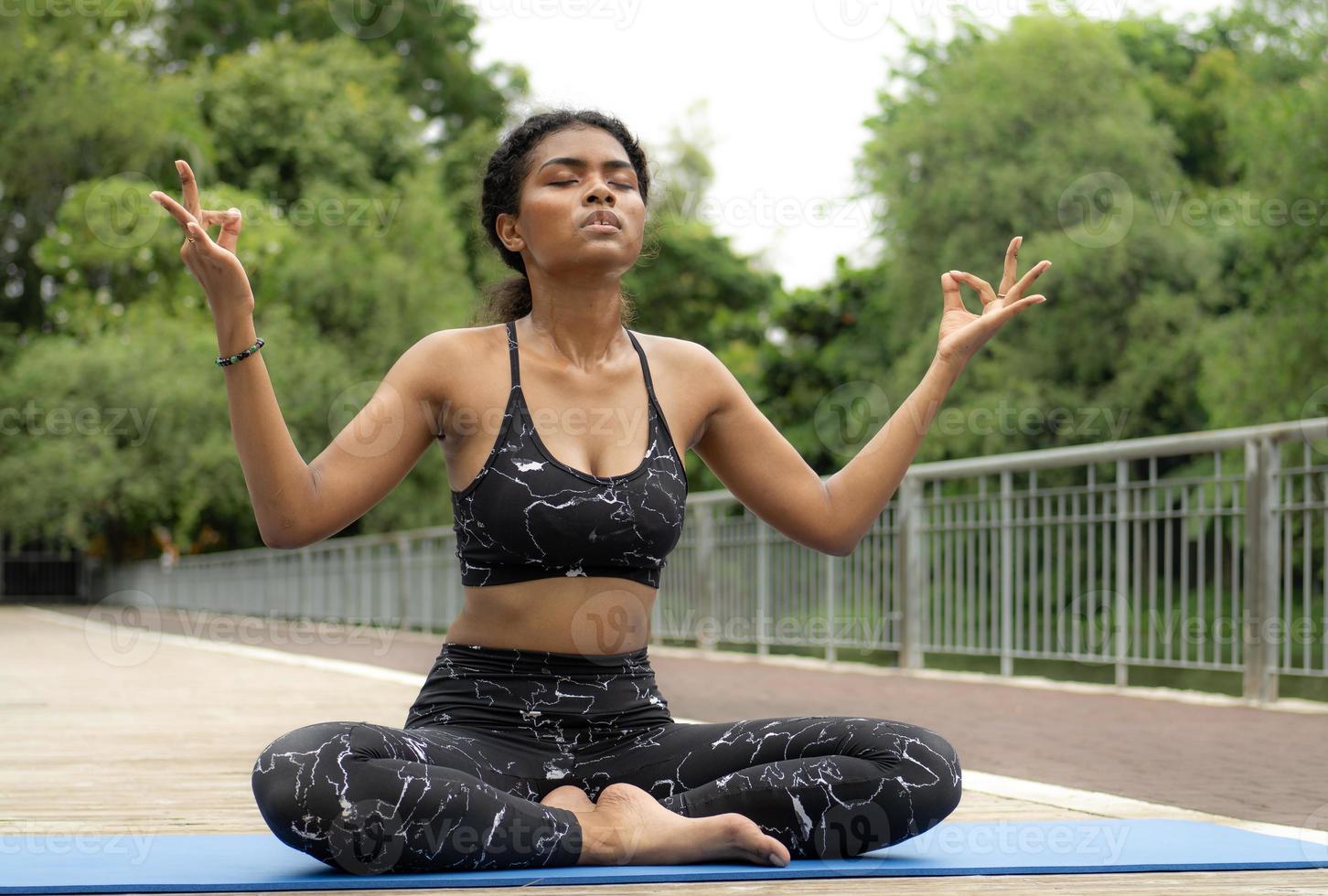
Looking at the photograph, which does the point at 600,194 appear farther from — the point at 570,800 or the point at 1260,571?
the point at 1260,571

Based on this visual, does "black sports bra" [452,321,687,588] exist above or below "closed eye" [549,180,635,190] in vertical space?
below

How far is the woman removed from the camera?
3.22m

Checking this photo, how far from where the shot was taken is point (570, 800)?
135 inches

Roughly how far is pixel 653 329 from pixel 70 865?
41566mm

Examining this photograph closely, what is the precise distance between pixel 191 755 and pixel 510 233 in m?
3.12

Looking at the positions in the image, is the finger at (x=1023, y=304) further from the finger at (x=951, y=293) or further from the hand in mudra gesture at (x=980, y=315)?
the finger at (x=951, y=293)

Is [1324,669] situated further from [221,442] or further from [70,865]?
[221,442]

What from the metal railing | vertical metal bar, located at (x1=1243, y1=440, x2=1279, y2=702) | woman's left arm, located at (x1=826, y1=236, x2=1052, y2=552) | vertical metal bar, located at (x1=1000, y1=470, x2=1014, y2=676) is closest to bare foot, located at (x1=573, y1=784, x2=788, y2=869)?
woman's left arm, located at (x1=826, y1=236, x2=1052, y2=552)

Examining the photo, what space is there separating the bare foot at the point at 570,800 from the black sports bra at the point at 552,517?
41 cm

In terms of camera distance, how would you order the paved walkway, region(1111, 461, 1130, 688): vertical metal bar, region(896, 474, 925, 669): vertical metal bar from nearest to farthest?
the paved walkway < region(1111, 461, 1130, 688): vertical metal bar < region(896, 474, 925, 669): vertical metal bar

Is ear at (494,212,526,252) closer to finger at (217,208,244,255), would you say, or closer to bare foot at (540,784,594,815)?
finger at (217,208,244,255)

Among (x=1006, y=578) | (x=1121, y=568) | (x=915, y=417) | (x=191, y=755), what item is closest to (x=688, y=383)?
(x=915, y=417)

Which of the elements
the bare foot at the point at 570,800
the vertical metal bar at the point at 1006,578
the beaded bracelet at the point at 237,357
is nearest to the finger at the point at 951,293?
the bare foot at the point at 570,800

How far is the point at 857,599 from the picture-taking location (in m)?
12.8
